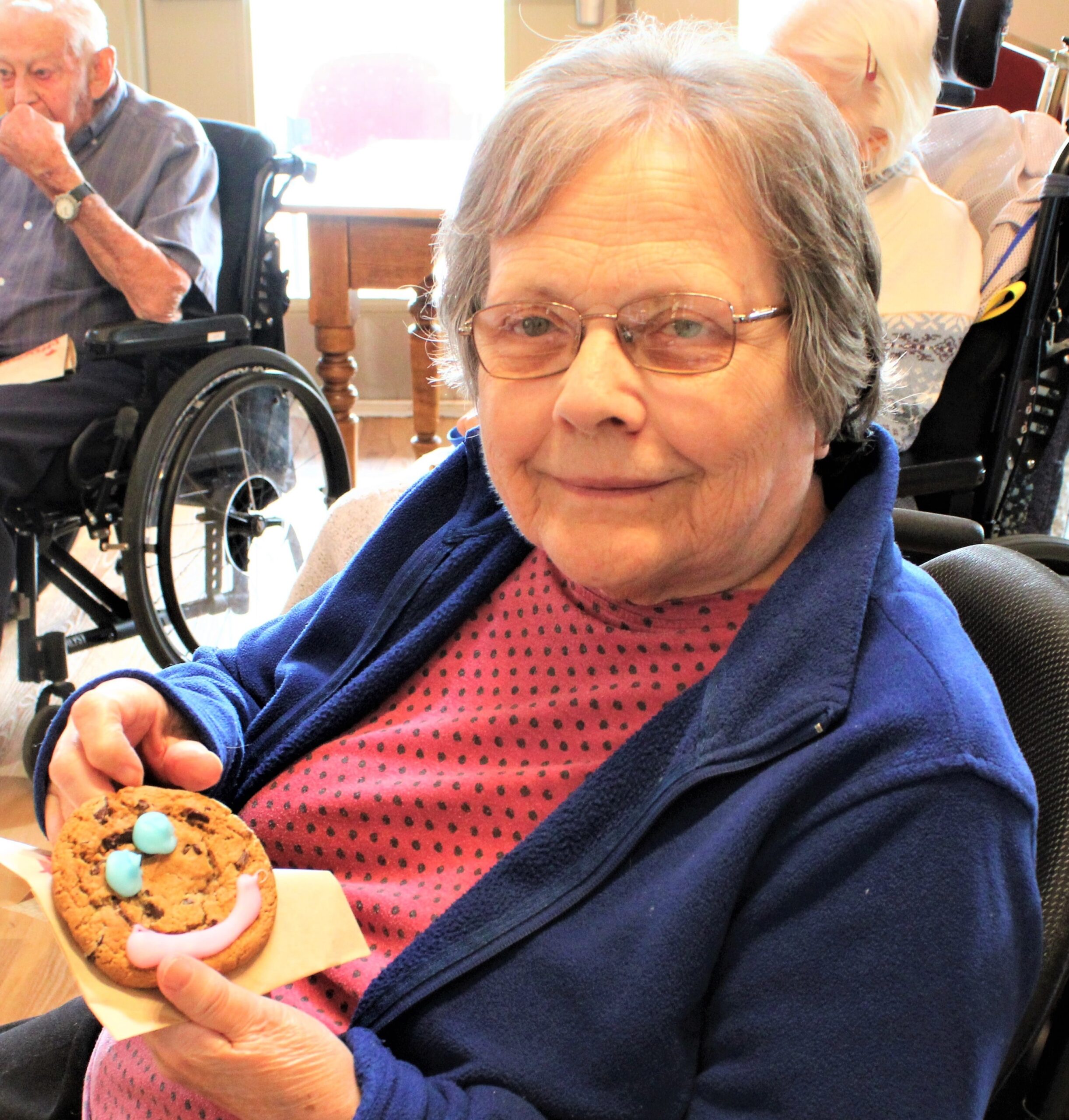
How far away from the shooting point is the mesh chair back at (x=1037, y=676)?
70cm

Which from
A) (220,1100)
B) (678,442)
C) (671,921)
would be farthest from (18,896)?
(678,442)

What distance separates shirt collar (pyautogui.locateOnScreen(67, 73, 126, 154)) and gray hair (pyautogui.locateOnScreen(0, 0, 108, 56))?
7cm

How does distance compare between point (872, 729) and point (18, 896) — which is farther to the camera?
point (18, 896)

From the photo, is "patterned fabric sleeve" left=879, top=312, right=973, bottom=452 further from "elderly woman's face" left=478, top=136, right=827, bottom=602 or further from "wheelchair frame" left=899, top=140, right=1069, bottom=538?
"elderly woman's face" left=478, top=136, right=827, bottom=602

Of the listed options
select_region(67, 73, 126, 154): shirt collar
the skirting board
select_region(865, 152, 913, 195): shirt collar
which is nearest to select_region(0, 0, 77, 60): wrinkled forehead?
select_region(67, 73, 126, 154): shirt collar

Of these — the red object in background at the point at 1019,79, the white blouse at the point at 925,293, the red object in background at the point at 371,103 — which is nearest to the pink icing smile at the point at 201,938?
the white blouse at the point at 925,293

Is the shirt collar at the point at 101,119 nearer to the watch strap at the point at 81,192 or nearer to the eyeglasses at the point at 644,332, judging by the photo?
the watch strap at the point at 81,192

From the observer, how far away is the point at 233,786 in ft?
3.41

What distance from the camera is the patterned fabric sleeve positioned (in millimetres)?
1898

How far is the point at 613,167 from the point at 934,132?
173 centimetres

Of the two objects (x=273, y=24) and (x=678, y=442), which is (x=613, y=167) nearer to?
(x=678, y=442)

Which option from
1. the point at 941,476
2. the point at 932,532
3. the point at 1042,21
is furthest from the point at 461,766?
the point at 1042,21

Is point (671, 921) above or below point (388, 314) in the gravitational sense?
above

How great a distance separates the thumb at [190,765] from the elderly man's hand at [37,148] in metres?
1.59
